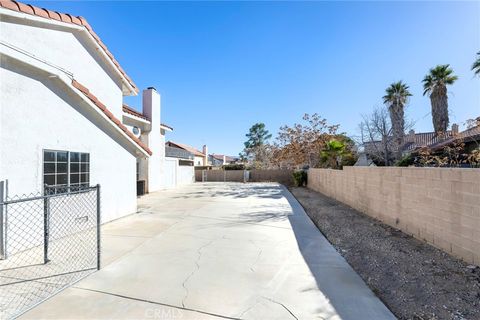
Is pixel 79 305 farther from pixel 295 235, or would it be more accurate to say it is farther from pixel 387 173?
pixel 387 173

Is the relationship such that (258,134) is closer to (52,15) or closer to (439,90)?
(439,90)

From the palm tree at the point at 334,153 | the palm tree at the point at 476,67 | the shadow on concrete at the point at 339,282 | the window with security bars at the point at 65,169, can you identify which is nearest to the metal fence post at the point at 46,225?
the window with security bars at the point at 65,169

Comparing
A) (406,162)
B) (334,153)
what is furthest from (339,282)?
(334,153)

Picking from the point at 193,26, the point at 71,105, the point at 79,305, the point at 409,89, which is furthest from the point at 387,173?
the point at 409,89

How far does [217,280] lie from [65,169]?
4.65m

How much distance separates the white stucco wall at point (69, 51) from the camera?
205 inches

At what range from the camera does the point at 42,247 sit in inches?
203

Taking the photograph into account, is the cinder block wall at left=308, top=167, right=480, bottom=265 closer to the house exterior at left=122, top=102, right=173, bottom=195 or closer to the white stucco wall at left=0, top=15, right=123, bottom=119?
the white stucco wall at left=0, top=15, right=123, bottom=119

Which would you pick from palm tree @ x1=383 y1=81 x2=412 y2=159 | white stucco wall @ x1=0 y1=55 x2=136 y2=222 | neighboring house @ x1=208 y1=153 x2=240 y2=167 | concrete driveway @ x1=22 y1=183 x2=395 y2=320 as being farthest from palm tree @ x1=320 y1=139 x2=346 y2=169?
neighboring house @ x1=208 y1=153 x2=240 y2=167

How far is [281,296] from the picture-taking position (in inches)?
130

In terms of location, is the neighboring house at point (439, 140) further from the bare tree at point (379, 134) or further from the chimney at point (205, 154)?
the chimney at point (205, 154)

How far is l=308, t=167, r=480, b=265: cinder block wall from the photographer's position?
4.25 metres

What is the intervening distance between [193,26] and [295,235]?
9.82m

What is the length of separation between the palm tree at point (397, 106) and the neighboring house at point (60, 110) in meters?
14.6
